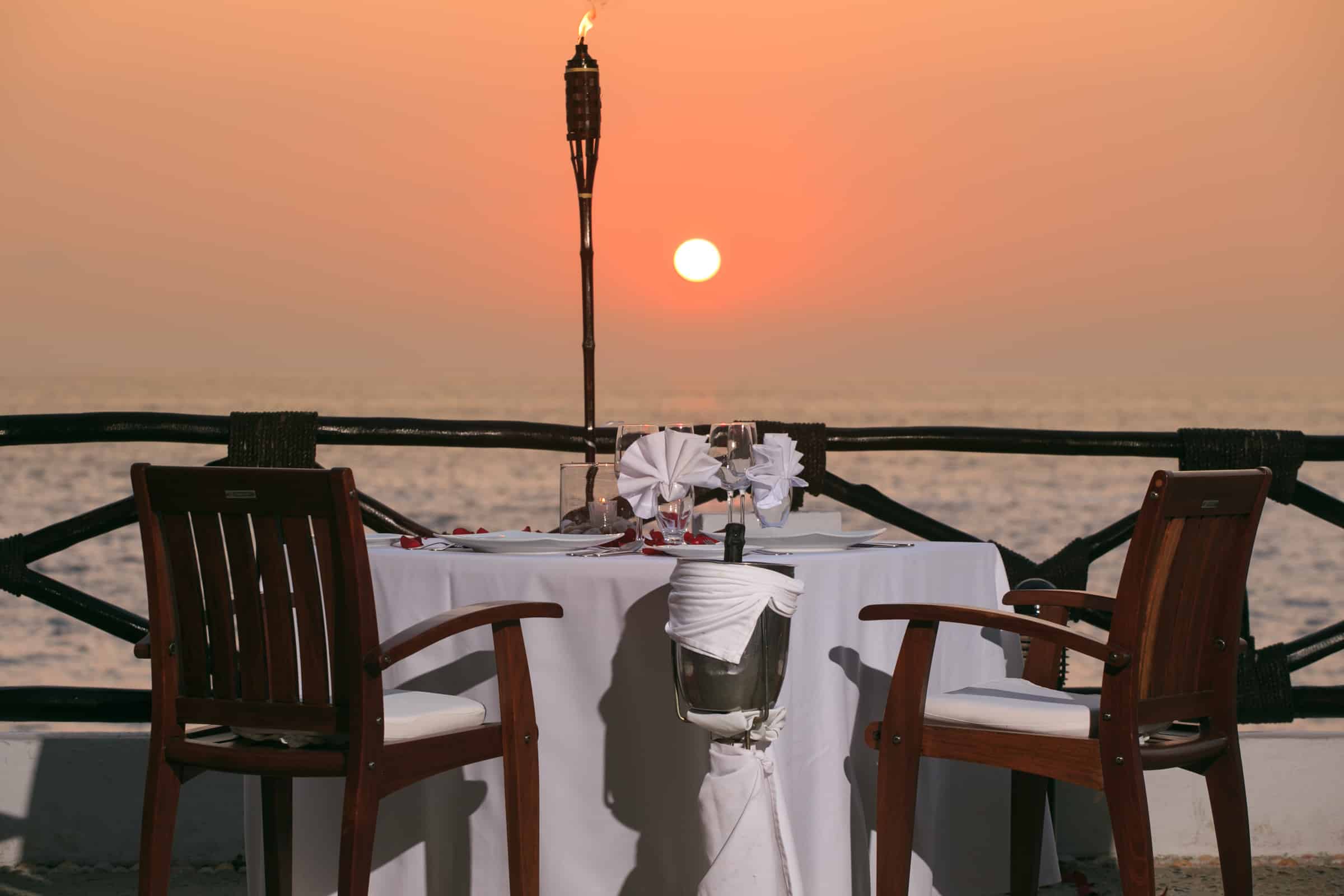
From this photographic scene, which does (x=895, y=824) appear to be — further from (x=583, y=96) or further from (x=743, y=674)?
(x=583, y=96)

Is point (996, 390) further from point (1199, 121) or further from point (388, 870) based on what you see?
point (388, 870)

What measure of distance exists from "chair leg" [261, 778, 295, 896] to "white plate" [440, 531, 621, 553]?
1.62 feet

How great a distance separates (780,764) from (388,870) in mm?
692

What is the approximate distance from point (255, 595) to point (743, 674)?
678 millimetres

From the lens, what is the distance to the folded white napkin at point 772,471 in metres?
2.30

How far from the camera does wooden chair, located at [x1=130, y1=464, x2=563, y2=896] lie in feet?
5.83

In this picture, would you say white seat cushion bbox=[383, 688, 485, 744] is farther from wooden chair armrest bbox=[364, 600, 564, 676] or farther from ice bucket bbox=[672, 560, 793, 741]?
ice bucket bbox=[672, 560, 793, 741]

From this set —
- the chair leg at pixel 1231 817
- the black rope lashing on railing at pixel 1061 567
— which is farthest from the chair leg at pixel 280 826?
the black rope lashing on railing at pixel 1061 567

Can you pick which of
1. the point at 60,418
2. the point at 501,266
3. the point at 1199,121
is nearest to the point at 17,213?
the point at 501,266

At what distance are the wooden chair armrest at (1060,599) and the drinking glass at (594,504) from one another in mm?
697

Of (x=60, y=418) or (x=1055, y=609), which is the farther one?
(x=60, y=418)

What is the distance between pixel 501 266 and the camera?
2269cm

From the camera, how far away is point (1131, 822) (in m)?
1.84

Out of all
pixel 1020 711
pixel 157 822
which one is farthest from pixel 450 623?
pixel 1020 711
